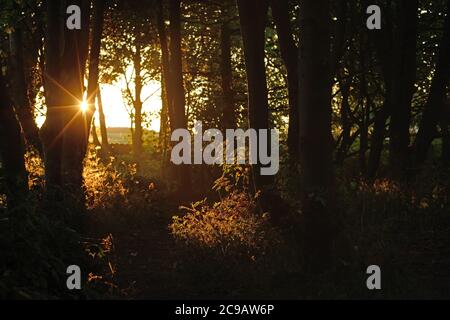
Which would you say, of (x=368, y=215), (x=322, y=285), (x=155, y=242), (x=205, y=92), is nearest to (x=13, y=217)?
(x=322, y=285)

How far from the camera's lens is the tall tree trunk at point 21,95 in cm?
1872

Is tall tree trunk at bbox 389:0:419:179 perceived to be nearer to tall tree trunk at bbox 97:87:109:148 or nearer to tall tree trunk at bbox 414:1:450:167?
tall tree trunk at bbox 414:1:450:167

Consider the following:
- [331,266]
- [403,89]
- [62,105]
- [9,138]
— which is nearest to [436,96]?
[403,89]

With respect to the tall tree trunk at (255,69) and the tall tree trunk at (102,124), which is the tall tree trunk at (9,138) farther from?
the tall tree trunk at (102,124)

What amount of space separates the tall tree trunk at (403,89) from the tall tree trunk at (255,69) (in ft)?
14.3

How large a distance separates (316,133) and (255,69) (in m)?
3.73

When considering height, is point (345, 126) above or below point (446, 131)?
above

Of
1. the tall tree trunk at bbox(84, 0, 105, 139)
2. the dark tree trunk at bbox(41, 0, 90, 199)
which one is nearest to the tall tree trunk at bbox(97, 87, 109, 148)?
the tall tree trunk at bbox(84, 0, 105, 139)

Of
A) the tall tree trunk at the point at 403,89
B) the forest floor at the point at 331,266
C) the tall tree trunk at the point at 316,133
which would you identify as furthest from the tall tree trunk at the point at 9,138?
the tall tree trunk at the point at 403,89

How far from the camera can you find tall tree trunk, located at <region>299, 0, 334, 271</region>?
7883 millimetres

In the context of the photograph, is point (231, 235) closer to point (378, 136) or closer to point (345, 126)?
point (378, 136)

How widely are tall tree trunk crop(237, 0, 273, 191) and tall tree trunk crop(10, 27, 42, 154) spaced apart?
31.4 feet

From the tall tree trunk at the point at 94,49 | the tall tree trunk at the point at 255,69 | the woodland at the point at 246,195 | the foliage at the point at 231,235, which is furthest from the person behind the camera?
the tall tree trunk at the point at 94,49

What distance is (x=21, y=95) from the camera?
18688 mm
